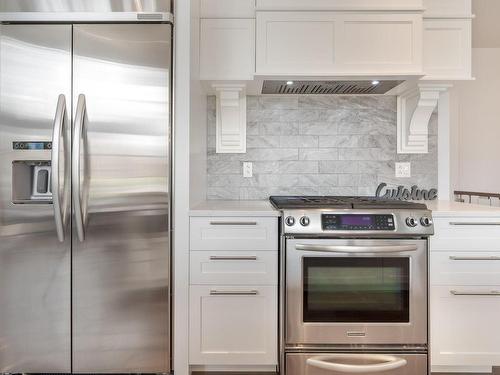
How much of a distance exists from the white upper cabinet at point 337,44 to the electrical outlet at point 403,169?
28.3 inches

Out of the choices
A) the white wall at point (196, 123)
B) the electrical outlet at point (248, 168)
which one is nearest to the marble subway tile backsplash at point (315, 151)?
the electrical outlet at point (248, 168)

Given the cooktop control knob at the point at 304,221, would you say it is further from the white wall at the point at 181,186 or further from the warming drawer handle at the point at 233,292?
the white wall at the point at 181,186

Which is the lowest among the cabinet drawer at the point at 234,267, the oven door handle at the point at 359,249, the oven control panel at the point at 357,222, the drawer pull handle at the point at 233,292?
the drawer pull handle at the point at 233,292

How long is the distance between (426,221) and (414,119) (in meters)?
0.94

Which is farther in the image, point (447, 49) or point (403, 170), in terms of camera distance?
point (403, 170)

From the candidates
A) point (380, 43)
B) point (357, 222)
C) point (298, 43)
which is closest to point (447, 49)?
point (380, 43)

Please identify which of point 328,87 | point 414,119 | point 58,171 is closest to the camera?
point 58,171

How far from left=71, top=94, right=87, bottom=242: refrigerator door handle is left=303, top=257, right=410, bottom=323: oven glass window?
3.68 feet

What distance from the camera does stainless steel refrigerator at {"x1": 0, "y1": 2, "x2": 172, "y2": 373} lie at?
166 cm

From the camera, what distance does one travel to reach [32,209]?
167cm

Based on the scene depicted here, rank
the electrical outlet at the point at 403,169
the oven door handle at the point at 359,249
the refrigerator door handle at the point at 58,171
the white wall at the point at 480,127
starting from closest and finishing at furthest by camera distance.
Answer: the refrigerator door handle at the point at 58,171 < the oven door handle at the point at 359,249 < the electrical outlet at the point at 403,169 < the white wall at the point at 480,127

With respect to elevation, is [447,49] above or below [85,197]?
above

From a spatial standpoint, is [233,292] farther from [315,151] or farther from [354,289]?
[315,151]

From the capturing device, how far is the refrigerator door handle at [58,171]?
1592mm
